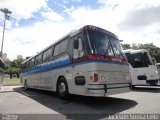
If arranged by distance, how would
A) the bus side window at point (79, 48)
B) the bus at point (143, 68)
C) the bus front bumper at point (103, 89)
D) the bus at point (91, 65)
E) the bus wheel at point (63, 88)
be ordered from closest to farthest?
the bus front bumper at point (103, 89) → the bus at point (91, 65) → the bus side window at point (79, 48) → the bus wheel at point (63, 88) → the bus at point (143, 68)

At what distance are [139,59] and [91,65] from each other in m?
7.15

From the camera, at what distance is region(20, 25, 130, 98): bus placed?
21.7ft

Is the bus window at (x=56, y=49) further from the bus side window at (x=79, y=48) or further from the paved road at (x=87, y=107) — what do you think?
the paved road at (x=87, y=107)

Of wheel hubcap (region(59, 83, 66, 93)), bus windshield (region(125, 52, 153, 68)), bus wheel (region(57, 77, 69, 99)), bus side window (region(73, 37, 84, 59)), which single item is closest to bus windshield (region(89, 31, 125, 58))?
bus side window (region(73, 37, 84, 59))

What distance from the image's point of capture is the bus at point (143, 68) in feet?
40.3

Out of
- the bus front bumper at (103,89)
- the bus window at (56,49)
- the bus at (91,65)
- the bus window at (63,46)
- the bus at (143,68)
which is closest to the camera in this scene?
the bus front bumper at (103,89)

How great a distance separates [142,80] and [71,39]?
22.5 feet

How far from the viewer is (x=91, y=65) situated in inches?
261

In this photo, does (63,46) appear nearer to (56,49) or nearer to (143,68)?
(56,49)

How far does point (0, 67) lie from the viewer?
6.30 metres

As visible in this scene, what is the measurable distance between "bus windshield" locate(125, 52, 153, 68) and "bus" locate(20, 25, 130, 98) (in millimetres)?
4875

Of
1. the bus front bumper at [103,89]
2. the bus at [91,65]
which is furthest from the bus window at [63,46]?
the bus front bumper at [103,89]

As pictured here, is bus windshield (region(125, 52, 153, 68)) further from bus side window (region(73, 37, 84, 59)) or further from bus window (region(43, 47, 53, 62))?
bus side window (region(73, 37, 84, 59))

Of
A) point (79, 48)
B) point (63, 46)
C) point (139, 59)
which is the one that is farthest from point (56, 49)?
point (139, 59)
